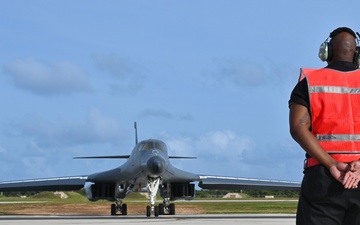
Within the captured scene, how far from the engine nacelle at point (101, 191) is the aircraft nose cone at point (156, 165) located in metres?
6.39

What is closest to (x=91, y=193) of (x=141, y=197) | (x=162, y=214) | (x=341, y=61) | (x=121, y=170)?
(x=121, y=170)

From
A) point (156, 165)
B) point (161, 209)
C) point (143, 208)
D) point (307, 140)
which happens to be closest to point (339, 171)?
point (307, 140)

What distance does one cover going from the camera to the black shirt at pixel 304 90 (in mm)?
3865

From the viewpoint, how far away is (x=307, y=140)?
12.3 feet

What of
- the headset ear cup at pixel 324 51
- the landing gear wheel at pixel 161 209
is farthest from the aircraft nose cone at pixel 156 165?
the headset ear cup at pixel 324 51

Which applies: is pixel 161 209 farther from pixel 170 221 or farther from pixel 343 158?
pixel 343 158

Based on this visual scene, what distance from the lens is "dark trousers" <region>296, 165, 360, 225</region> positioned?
144 inches

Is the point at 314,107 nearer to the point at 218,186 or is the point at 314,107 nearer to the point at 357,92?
the point at 357,92

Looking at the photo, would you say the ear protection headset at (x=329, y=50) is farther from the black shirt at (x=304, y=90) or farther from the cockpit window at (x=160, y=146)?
the cockpit window at (x=160, y=146)

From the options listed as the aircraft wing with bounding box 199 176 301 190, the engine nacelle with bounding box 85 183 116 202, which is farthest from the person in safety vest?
the aircraft wing with bounding box 199 176 301 190

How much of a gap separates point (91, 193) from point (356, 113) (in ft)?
85.9

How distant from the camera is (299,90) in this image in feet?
12.7

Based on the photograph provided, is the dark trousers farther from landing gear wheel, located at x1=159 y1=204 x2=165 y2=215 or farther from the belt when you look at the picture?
landing gear wheel, located at x1=159 y1=204 x2=165 y2=215

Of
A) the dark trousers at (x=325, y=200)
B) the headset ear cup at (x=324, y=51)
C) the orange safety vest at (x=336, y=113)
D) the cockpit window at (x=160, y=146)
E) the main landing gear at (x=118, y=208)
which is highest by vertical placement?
the headset ear cup at (x=324, y=51)
